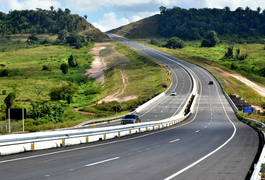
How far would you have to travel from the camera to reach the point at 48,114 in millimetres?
45844

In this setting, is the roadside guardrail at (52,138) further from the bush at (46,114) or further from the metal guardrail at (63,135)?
the bush at (46,114)

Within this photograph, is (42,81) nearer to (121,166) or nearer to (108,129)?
(108,129)

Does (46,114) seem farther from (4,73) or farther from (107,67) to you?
(107,67)

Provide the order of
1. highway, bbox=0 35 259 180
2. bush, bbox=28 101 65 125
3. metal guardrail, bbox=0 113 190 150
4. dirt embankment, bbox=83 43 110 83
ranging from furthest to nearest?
dirt embankment, bbox=83 43 110 83 < bush, bbox=28 101 65 125 < metal guardrail, bbox=0 113 190 150 < highway, bbox=0 35 259 180

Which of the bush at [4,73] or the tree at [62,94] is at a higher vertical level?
the bush at [4,73]

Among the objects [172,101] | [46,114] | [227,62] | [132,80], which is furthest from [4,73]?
[227,62]

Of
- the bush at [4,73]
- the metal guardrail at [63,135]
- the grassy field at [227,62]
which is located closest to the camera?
the metal guardrail at [63,135]

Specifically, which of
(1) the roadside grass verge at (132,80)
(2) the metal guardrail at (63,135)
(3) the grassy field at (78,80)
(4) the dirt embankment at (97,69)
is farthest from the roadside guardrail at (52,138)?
(4) the dirt embankment at (97,69)

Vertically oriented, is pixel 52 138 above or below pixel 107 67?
below

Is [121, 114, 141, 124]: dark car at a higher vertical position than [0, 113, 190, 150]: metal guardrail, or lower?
lower

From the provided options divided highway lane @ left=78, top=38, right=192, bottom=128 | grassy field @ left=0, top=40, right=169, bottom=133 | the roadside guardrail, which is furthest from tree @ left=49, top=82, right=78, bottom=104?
the roadside guardrail

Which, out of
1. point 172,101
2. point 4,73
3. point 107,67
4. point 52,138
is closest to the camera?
point 52,138

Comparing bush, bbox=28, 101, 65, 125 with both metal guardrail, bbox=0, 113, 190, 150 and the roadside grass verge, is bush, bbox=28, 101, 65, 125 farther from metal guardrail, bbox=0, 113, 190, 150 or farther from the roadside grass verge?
metal guardrail, bbox=0, 113, 190, 150

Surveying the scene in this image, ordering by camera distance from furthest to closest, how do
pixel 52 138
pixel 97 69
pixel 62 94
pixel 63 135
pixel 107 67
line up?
pixel 107 67 → pixel 97 69 → pixel 62 94 → pixel 63 135 → pixel 52 138
